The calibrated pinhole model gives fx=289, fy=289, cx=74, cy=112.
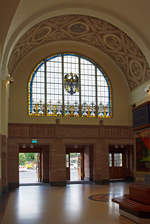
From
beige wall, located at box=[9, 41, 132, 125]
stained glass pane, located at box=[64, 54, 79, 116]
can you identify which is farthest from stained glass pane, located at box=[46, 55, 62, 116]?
beige wall, located at box=[9, 41, 132, 125]

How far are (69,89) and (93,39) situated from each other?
3.63 metres

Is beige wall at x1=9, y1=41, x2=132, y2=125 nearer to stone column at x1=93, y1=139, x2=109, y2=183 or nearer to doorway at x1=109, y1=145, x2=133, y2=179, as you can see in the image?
stone column at x1=93, y1=139, x2=109, y2=183

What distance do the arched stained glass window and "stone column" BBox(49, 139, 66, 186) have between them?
6.92 feet

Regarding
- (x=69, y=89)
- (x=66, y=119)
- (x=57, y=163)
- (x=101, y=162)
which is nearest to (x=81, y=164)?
(x=101, y=162)

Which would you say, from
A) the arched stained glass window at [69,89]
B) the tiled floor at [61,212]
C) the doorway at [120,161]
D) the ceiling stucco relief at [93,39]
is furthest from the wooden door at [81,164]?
the tiled floor at [61,212]

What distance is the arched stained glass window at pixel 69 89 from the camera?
19122 mm

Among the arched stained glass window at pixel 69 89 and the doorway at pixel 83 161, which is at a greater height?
the arched stained glass window at pixel 69 89

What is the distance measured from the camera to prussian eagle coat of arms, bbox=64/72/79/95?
19.5 metres

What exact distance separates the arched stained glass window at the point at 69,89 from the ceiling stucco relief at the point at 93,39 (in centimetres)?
144

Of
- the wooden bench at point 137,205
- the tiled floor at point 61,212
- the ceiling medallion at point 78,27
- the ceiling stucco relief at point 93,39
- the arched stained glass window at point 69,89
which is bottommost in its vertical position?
the tiled floor at point 61,212

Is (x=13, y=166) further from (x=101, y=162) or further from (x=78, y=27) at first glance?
(x=78, y=27)

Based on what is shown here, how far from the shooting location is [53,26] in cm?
1681

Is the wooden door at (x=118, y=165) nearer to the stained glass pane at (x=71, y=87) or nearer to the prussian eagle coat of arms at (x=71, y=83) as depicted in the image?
the stained glass pane at (x=71, y=87)

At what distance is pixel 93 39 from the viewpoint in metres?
18.8
